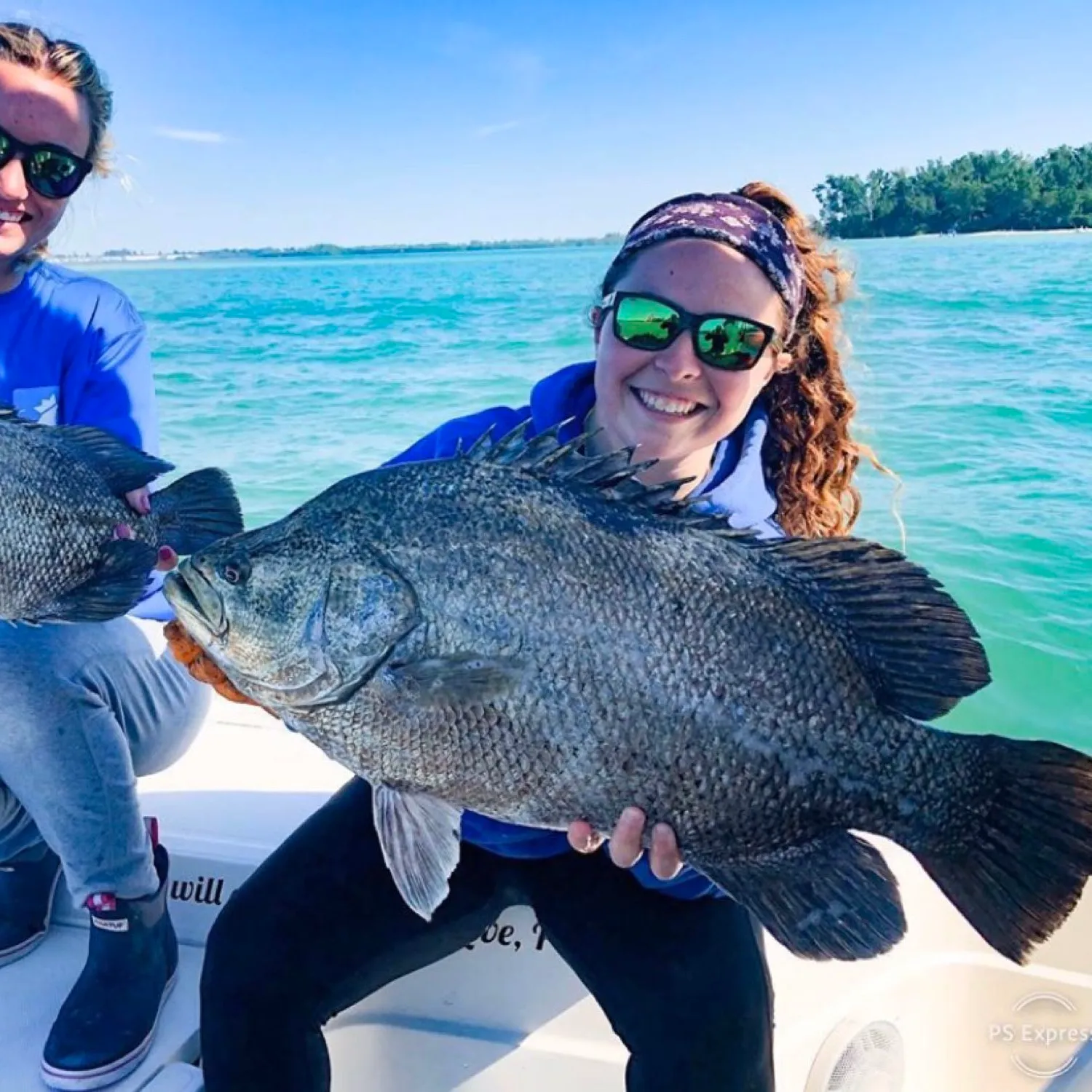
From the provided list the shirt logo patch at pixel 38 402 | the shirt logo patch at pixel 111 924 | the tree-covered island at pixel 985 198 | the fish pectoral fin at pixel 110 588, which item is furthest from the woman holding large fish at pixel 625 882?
the tree-covered island at pixel 985 198

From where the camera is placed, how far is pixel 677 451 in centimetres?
212

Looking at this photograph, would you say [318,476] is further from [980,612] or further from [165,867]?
[165,867]

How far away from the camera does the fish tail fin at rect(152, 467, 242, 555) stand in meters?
2.21

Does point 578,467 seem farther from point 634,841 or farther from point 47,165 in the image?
point 47,165

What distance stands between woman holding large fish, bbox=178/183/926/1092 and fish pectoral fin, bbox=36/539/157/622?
0.59m

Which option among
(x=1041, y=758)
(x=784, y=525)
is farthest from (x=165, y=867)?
(x=1041, y=758)

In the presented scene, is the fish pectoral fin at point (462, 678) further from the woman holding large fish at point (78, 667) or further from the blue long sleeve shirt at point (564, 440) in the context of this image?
the woman holding large fish at point (78, 667)

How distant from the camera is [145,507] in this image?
2209mm

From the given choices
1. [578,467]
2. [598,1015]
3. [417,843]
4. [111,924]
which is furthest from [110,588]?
[598,1015]

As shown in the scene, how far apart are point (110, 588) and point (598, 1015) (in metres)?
1.35

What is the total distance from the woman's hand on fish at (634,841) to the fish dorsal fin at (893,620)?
39 centimetres

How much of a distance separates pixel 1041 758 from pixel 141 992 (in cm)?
175

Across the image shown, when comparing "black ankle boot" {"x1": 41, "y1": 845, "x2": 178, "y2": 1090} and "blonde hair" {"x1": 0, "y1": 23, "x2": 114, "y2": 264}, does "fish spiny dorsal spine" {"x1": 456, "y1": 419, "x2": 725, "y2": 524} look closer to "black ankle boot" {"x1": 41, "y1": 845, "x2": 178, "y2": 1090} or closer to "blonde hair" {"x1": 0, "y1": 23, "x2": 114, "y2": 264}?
"black ankle boot" {"x1": 41, "y1": 845, "x2": 178, "y2": 1090}

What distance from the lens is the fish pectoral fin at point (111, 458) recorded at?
2.19 meters
